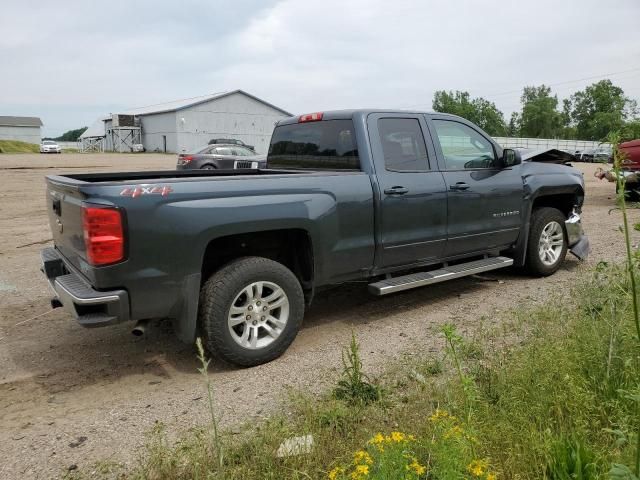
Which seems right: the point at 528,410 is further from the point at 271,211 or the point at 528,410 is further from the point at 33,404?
the point at 33,404

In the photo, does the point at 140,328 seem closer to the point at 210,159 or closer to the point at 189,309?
the point at 189,309

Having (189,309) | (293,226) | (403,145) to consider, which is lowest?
(189,309)

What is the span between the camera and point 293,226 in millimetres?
4109

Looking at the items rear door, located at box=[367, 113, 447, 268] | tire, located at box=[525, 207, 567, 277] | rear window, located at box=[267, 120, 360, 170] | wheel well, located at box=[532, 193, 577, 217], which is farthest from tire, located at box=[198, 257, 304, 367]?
wheel well, located at box=[532, 193, 577, 217]

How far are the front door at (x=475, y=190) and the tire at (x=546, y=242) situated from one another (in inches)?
13.9

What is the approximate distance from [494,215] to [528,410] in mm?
3067

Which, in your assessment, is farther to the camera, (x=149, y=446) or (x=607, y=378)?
(x=607, y=378)

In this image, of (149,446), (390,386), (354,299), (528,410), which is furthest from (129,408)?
(354,299)

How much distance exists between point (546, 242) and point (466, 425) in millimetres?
4514

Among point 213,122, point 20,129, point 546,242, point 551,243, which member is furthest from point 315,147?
point 20,129

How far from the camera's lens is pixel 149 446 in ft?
9.42

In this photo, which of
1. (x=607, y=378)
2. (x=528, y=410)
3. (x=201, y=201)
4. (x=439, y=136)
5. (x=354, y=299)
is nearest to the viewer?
(x=528, y=410)

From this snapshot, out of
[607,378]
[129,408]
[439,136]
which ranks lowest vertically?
[129,408]

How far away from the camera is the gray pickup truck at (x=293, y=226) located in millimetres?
3467
